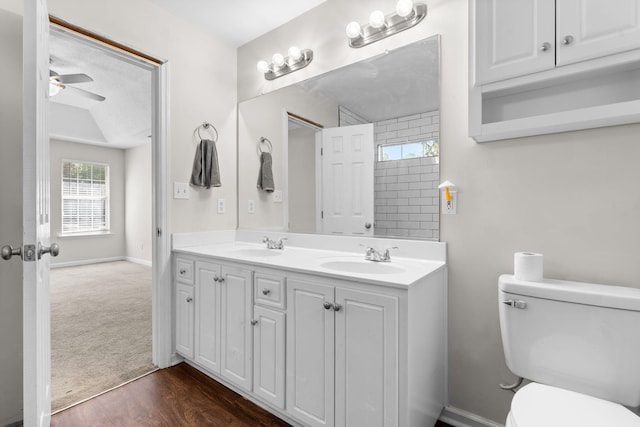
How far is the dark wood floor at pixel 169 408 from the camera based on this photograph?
5.31 ft

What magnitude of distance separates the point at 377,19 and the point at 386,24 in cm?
6

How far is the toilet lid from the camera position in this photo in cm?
93

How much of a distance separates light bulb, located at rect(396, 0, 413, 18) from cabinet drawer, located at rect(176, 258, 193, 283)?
1949 mm

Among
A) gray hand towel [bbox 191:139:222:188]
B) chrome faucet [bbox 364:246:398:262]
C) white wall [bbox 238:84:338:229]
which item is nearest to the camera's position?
chrome faucet [bbox 364:246:398:262]

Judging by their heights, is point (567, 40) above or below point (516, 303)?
above

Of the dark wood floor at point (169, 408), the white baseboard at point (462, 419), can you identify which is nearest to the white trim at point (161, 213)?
the dark wood floor at point (169, 408)

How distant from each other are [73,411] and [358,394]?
158 centimetres

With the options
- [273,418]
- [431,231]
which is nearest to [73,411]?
[273,418]

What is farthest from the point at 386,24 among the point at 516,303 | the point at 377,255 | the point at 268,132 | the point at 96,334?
the point at 96,334

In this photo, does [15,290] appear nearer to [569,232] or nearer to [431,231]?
[431,231]

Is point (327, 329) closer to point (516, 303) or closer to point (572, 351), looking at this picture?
point (516, 303)

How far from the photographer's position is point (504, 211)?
1464 millimetres

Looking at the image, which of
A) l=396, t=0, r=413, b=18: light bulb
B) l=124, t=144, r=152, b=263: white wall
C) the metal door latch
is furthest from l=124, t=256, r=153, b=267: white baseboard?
the metal door latch

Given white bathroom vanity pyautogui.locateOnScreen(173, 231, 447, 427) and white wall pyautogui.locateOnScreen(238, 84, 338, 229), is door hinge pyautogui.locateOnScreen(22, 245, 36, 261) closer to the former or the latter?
white bathroom vanity pyautogui.locateOnScreen(173, 231, 447, 427)
